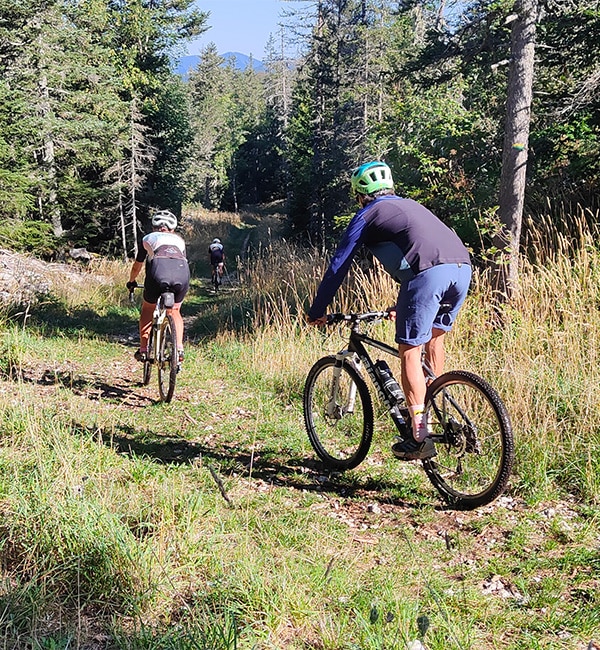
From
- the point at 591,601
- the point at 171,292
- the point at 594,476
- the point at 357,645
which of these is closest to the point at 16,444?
the point at 171,292

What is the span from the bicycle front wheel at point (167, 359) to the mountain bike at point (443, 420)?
199 cm

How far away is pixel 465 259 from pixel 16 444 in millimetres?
3596

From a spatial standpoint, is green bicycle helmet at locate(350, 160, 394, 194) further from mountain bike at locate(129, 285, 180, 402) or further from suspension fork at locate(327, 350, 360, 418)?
mountain bike at locate(129, 285, 180, 402)

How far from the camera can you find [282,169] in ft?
187

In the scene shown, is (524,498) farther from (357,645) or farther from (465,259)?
(357,645)

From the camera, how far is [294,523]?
365 centimetres

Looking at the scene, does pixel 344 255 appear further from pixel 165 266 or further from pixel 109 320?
pixel 109 320

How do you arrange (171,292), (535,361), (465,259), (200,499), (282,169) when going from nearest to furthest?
(200,499) → (465,259) → (535,361) → (171,292) → (282,169)


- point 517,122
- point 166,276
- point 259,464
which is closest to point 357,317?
point 259,464

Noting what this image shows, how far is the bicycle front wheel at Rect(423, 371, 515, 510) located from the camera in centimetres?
348

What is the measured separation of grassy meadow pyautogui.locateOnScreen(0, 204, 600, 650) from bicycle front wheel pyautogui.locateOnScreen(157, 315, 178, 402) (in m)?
0.26

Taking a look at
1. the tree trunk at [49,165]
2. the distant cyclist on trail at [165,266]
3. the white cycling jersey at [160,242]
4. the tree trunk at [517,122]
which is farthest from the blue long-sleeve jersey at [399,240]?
the tree trunk at [49,165]

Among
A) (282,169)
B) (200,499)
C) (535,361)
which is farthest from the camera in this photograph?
(282,169)

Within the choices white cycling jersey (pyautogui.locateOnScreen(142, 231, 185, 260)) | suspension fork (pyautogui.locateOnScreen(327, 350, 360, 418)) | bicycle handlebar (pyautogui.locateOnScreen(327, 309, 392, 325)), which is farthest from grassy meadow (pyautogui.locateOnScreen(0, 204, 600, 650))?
white cycling jersey (pyautogui.locateOnScreen(142, 231, 185, 260))
